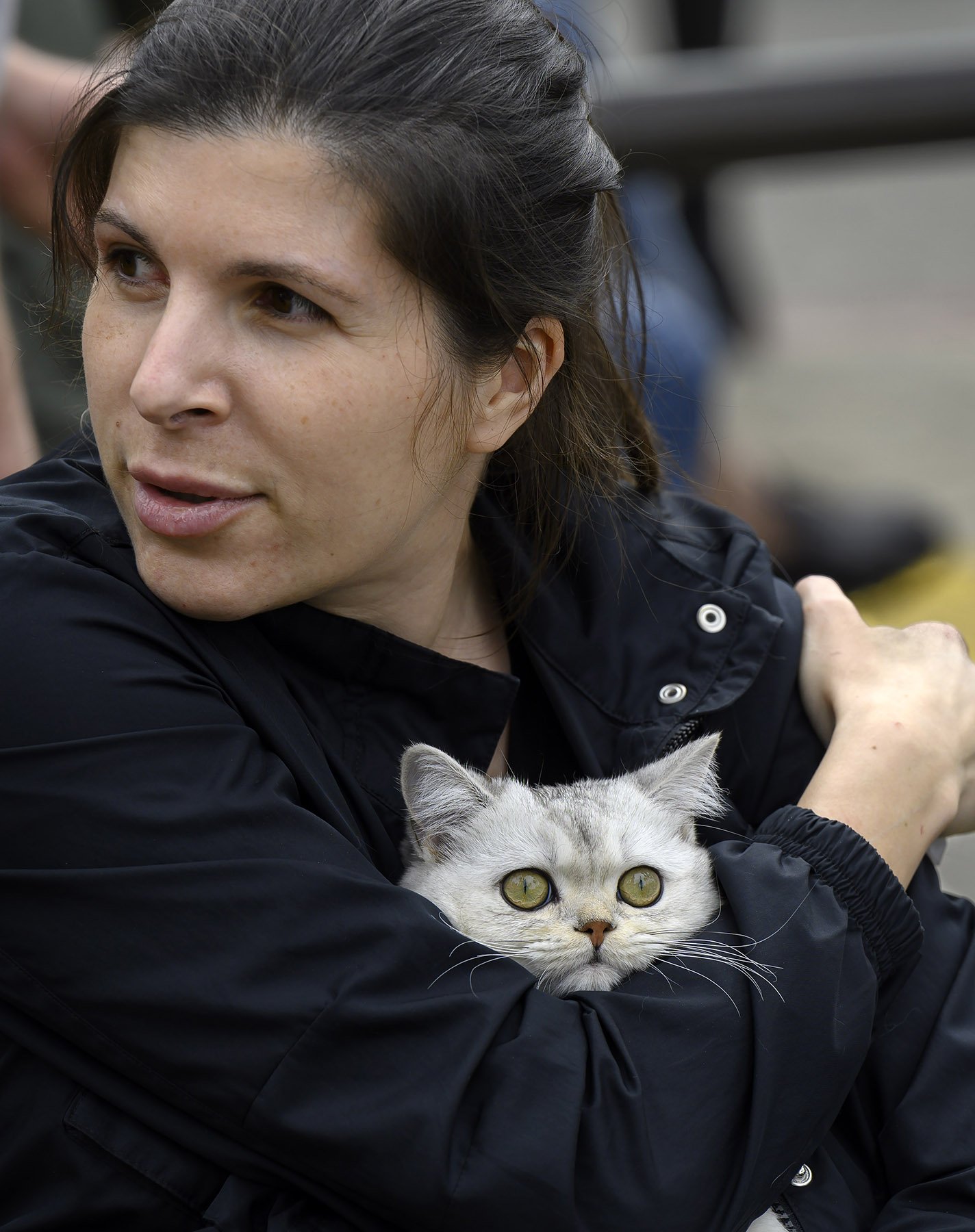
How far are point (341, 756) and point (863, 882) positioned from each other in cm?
69

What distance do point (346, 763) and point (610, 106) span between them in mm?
2874

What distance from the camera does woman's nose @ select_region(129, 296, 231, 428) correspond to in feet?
5.03

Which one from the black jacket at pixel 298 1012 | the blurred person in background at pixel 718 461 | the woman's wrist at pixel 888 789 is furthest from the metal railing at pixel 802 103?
the black jacket at pixel 298 1012

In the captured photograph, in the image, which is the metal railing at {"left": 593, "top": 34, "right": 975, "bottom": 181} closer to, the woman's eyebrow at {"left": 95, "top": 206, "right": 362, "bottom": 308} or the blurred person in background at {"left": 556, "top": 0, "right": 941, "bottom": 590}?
the blurred person in background at {"left": 556, "top": 0, "right": 941, "bottom": 590}

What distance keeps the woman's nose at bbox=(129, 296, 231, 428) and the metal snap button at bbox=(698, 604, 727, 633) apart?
841 millimetres

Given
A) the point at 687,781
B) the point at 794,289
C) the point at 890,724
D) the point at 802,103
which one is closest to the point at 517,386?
the point at 687,781

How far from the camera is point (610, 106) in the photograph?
4.06 meters

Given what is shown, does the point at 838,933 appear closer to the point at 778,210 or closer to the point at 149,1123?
the point at 149,1123

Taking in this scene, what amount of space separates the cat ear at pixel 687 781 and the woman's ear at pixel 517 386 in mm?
513

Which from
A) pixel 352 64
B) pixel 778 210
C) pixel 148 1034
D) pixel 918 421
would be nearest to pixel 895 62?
pixel 918 421

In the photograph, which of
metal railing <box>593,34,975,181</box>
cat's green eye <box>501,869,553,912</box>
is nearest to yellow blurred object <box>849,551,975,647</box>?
metal railing <box>593,34,975,181</box>

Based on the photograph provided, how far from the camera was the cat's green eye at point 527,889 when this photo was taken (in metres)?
1.91

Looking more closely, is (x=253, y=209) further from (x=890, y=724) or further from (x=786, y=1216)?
(x=786, y=1216)

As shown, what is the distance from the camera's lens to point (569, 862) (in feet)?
6.29
